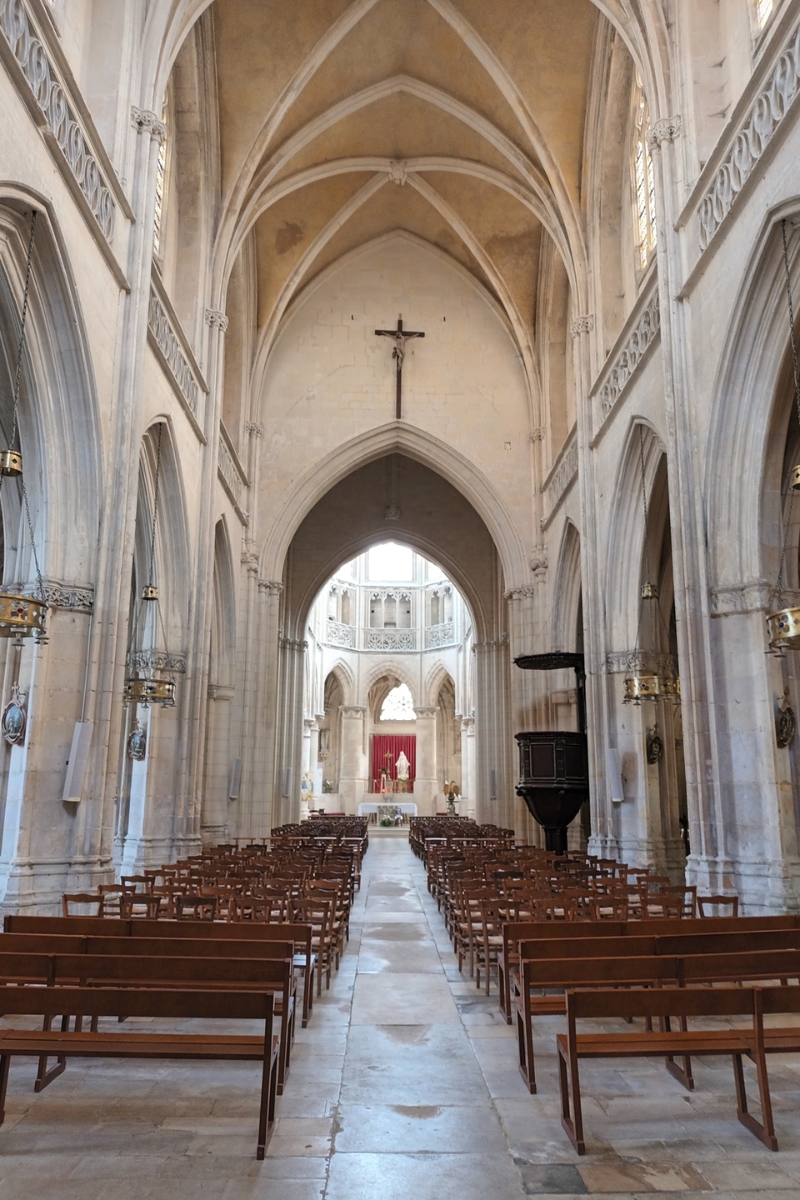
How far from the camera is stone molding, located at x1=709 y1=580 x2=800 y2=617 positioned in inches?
405

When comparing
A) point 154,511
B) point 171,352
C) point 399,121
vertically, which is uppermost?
point 399,121

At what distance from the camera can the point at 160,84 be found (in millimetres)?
12641

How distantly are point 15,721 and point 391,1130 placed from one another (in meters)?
6.75

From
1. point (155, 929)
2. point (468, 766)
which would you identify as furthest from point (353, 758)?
point (155, 929)

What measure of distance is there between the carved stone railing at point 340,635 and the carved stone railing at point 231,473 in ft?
68.0

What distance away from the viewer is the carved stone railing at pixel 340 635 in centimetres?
4347

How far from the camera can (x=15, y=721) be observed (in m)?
9.62

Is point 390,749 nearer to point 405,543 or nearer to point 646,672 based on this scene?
point 405,543

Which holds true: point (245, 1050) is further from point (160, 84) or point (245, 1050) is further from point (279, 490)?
point (279, 490)

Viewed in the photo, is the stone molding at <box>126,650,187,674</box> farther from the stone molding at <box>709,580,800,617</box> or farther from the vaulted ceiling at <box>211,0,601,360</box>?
the stone molding at <box>709,580,800,617</box>

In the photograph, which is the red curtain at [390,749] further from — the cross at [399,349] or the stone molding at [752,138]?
the stone molding at [752,138]

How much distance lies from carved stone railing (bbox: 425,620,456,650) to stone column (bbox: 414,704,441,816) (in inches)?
120

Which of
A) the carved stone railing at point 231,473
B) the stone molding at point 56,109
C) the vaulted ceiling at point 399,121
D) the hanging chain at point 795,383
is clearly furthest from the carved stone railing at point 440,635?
the stone molding at point 56,109

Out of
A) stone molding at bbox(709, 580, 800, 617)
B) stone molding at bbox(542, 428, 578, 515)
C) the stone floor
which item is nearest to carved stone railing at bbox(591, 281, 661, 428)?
stone molding at bbox(542, 428, 578, 515)
